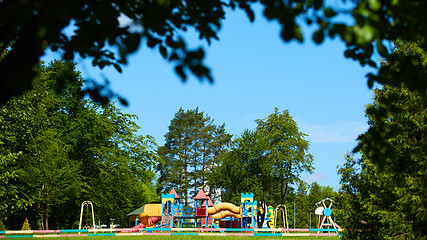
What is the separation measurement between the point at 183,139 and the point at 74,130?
31.3 meters

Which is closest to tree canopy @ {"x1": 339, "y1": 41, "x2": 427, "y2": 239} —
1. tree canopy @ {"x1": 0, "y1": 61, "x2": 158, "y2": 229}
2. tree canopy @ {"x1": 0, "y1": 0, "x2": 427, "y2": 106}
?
tree canopy @ {"x1": 0, "y1": 0, "x2": 427, "y2": 106}

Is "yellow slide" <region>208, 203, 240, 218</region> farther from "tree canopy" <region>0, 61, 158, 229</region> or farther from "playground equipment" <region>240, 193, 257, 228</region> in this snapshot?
"tree canopy" <region>0, 61, 158, 229</region>

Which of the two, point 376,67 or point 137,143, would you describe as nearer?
point 376,67

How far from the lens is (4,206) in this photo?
25.5 metres

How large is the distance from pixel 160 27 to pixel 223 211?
37993 millimetres

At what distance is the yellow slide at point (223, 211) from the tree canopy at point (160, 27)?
118ft

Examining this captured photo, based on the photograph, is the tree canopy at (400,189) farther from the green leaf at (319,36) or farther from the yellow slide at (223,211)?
the yellow slide at (223,211)

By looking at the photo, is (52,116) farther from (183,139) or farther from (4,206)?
(183,139)

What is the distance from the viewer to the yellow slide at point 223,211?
40.1m

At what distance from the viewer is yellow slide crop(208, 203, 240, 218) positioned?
4009 cm

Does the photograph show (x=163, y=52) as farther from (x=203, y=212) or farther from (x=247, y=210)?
(x=247, y=210)

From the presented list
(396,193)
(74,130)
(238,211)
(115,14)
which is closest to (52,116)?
(74,130)

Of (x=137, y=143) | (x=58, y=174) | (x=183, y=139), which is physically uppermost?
(x=183, y=139)

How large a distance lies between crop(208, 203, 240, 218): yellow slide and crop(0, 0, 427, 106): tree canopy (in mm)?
35923
